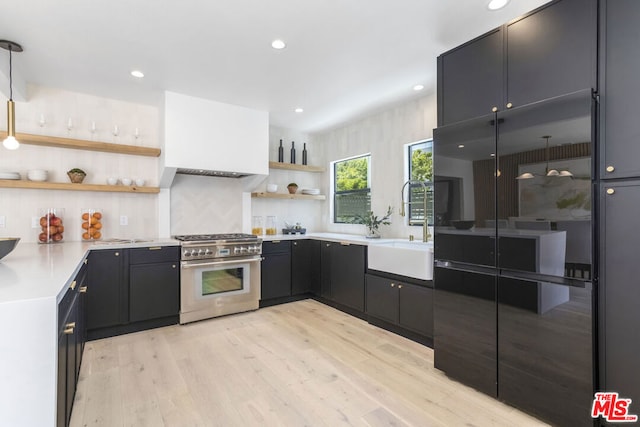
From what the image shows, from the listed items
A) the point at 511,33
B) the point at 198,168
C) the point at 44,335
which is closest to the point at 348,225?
the point at 198,168

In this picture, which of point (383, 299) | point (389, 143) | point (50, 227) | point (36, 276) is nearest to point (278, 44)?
point (389, 143)

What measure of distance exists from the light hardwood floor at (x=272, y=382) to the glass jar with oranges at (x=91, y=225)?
1.18m

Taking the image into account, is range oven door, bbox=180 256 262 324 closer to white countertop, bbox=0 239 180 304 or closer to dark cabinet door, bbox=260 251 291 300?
dark cabinet door, bbox=260 251 291 300

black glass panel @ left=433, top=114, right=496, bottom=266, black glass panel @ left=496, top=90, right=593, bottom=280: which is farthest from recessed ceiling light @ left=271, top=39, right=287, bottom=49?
black glass panel @ left=496, top=90, right=593, bottom=280

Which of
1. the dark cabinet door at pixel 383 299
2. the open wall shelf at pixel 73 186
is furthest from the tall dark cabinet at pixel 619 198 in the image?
the open wall shelf at pixel 73 186

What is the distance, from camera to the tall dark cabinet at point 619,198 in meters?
1.57

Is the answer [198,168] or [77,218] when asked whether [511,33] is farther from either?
[77,218]

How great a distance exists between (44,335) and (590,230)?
2.52 meters

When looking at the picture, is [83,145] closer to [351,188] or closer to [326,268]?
[326,268]

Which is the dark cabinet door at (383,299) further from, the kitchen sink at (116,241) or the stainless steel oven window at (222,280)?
the kitchen sink at (116,241)

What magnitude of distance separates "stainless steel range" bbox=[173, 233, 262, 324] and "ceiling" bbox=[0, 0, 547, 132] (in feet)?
5.62

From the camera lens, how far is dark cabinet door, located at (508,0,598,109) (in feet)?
5.66

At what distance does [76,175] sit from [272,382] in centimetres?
300

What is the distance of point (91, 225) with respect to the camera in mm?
3504
